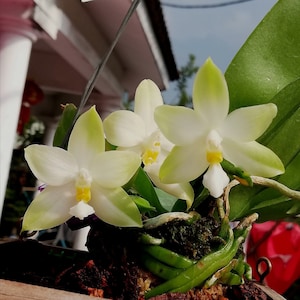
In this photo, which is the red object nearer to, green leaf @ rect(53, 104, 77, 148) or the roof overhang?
the roof overhang

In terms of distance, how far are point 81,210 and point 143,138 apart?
75 millimetres

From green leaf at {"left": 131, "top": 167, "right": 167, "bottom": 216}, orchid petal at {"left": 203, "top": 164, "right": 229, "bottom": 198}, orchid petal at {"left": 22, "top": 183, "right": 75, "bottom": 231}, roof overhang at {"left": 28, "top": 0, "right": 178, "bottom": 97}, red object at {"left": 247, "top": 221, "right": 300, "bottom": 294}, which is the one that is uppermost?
roof overhang at {"left": 28, "top": 0, "right": 178, "bottom": 97}

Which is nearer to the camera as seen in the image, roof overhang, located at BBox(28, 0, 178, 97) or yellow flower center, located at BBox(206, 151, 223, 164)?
yellow flower center, located at BBox(206, 151, 223, 164)

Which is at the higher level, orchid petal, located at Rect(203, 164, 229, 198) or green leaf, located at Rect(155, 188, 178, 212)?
orchid petal, located at Rect(203, 164, 229, 198)

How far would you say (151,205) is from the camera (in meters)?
0.38

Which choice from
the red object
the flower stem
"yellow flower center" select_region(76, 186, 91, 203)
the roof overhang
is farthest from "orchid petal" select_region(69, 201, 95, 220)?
the red object

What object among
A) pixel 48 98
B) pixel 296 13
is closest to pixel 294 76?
pixel 296 13

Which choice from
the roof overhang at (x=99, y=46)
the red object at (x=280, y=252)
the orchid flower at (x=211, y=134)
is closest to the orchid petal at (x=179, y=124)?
the orchid flower at (x=211, y=134)

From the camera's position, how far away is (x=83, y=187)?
1.04ft

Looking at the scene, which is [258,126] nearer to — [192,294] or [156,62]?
[192,294]

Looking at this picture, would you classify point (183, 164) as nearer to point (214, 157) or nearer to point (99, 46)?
point (214, 157)

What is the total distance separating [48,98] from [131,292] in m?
3.48

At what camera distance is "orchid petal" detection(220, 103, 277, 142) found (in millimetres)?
323

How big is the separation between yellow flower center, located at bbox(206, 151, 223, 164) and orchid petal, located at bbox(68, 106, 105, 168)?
61 mm
